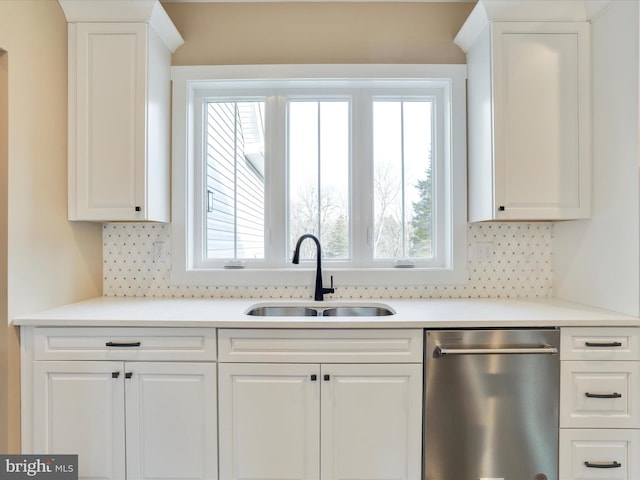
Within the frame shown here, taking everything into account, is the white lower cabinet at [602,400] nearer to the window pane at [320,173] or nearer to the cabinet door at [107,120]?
the window pane at [320,173]

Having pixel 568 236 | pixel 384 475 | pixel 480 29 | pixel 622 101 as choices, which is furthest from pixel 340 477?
pixel 480 29

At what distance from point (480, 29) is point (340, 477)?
2.33 meters

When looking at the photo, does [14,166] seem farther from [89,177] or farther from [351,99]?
[351,99]

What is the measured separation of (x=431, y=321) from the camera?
1.56m

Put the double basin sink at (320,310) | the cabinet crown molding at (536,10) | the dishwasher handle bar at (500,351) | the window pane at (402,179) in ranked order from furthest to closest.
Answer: the window pane at (402,179) < the double basin sink at (320,310) < the cabinet crown molding at (536,10) < the dishwasher handle bar at (500,351)

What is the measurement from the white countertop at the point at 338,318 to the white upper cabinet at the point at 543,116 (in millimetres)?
492

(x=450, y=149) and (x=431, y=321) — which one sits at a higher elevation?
(x=450, y=149)

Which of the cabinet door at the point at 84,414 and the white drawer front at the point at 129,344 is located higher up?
the white drawer front at the point at 129,344

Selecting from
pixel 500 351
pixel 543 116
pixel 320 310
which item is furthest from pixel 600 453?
pixel 543 116

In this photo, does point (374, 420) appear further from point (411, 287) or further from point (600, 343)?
point (600, 343)

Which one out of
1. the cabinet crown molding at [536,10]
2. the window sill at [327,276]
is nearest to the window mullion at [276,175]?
the window sill at [327,276]

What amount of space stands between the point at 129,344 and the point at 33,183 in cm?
88

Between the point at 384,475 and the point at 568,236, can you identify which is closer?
the point at 384,475

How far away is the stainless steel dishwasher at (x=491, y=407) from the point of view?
5.10 ft
